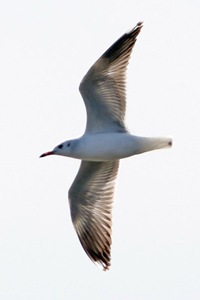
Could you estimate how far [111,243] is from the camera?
45.9ft

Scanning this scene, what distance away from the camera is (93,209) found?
1403 cm

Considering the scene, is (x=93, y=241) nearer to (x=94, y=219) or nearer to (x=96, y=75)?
(x=94, y=219)

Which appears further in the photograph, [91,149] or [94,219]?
[94,219]

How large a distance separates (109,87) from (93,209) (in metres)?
1.97

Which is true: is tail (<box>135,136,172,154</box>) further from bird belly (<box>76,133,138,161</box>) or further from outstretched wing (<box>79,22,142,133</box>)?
outstretched wing (<box>79,22,142,133</box>)

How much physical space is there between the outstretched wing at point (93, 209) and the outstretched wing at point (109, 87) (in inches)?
39.9

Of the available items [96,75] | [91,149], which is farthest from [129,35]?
[91,149]

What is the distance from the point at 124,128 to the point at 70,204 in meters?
1.52

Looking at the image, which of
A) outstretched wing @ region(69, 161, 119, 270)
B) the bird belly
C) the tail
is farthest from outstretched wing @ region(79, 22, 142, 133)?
outstretched wing @ region(69, 161, 119, 270)

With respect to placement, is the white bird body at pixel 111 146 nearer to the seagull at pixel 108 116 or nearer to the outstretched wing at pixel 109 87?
the seagull at pixel 108 116

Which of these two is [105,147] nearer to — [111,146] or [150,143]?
[111,146]

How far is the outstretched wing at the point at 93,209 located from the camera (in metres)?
14.0

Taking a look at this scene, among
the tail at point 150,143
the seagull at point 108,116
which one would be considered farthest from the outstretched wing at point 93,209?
the tail at point 150,143

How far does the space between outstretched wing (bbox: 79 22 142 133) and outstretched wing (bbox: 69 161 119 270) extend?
1.01 m
